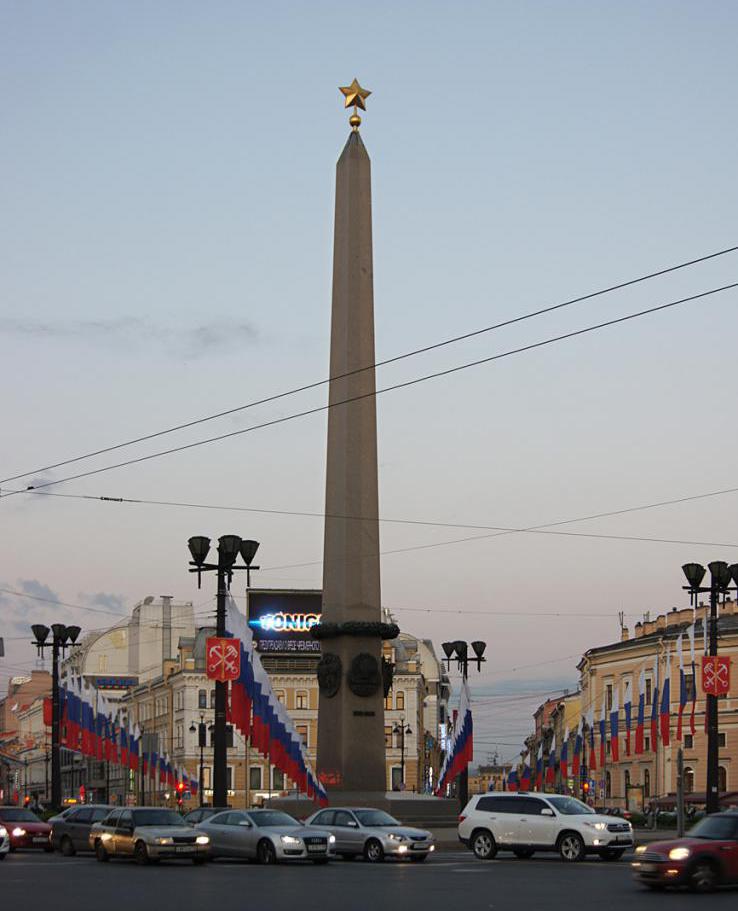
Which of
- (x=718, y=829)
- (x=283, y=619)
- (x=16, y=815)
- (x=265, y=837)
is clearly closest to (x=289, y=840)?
(x=265, y=837)

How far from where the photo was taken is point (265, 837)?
32406 mm

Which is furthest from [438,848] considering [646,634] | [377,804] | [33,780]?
[33,780]

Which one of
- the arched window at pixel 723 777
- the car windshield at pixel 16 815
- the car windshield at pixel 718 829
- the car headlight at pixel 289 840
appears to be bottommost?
the arched window at pixel 723 777

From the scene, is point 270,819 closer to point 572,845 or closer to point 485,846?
point 485,846

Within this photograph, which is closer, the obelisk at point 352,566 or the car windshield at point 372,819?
the car windshield at point 372,819

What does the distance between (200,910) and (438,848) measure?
18.9 metres

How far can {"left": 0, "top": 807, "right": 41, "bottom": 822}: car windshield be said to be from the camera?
4175cm

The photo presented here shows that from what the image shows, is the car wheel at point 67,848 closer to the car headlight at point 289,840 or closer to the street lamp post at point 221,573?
the street lamp post at point 221,573

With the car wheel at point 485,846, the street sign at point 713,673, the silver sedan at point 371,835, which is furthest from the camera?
the street sign at point 713,673

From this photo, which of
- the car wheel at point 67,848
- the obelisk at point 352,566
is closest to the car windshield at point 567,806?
the obelisk at point 352,566

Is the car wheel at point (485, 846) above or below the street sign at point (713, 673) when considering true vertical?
below

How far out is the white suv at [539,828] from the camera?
109ft

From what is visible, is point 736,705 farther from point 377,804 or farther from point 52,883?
point 52,883

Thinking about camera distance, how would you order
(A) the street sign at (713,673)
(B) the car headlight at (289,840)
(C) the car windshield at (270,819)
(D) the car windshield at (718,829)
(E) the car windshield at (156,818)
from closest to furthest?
(D) the car windshield at (718,829)
(B) the car headlight at (289,840)
(C) the car windshield at (270,819)
(E) the car windshield at (156,818)
(A) the street sign at (713,673)
